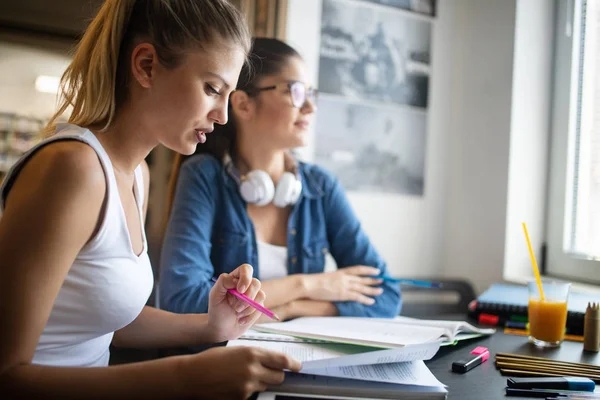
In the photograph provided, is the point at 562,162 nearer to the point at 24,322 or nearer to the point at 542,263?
the point at 542,263

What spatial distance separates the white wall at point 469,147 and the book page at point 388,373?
1.31 meters

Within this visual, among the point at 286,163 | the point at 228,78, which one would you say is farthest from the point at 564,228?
the point at 228,78

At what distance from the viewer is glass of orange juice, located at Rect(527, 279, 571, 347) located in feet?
3.37

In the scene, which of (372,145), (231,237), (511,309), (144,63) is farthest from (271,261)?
(372,145)

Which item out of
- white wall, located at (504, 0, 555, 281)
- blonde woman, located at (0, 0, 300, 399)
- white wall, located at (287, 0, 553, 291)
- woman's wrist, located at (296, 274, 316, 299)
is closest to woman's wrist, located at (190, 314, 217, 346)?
blonde woman, located at (0, 0, 300, 399)

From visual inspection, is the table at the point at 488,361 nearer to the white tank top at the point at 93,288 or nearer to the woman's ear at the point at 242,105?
the white tank top at the point at 93,288

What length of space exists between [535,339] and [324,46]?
1.35 m

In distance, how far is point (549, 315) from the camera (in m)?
1.03

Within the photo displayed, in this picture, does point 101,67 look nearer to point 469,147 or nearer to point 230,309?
point 230,309

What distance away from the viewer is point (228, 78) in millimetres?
839

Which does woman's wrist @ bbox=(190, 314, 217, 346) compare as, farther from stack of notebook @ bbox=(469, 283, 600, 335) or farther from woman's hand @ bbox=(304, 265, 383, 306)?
stack of notebook @ bbox=(469, 283, 600, 335)

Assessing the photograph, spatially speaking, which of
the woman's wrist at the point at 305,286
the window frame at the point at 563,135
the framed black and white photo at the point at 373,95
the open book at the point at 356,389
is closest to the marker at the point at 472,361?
the open book at the point at 356,389

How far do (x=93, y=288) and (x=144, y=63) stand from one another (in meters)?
0.34

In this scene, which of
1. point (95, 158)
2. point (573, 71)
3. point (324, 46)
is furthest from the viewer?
point (324, 46)
